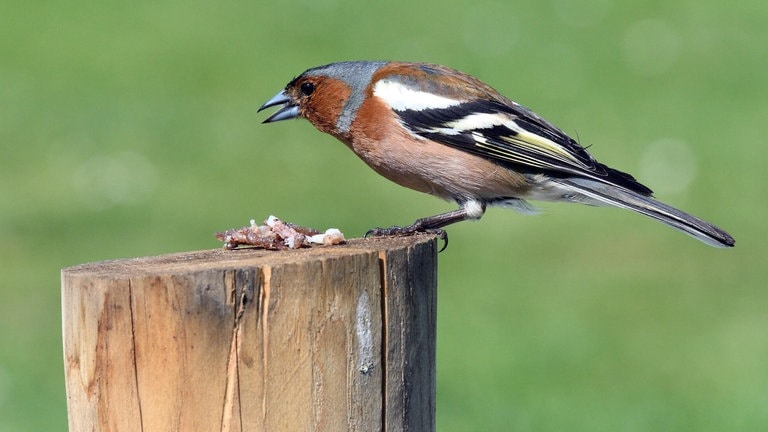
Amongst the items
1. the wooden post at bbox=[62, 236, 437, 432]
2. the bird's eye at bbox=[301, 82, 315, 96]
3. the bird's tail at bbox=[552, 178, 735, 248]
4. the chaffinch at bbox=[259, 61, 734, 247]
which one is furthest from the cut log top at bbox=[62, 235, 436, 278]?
the bird's eye at bbox=[301, 82, 315, 96]

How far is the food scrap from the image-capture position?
15.4 feet

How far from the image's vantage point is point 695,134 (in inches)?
589

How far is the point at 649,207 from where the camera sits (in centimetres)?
653

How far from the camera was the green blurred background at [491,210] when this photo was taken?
384 inches

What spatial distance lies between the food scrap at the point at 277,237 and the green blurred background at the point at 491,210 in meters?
2.35

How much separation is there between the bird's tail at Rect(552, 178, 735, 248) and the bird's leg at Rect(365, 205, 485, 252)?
504 millimetres

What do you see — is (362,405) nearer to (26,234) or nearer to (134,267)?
(134,267)

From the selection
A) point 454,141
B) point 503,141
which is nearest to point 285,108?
point 454,141

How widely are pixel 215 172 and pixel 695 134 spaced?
524cm

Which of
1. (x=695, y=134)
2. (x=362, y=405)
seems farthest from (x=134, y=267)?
(x=695, y=134)

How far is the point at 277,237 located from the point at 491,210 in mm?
9090

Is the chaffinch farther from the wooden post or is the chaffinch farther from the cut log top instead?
the wooden post

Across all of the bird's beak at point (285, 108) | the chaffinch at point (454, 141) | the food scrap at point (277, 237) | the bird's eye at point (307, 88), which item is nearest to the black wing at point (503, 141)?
the chaffinch at point (454, 141)

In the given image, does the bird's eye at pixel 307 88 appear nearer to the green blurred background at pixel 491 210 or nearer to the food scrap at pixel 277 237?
the green blurred background at pixel 491 210
